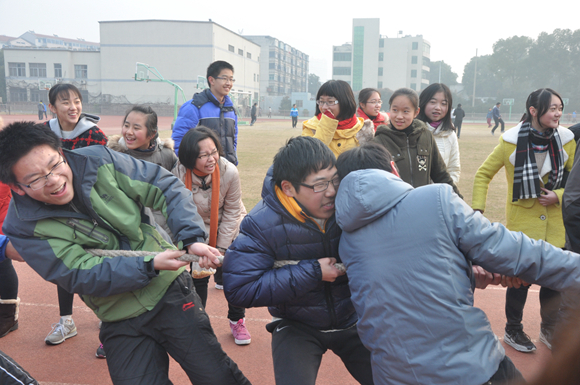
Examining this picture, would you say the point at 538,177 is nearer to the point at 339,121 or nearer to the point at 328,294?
the point at 339,121

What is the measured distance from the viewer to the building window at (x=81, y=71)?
52.2m

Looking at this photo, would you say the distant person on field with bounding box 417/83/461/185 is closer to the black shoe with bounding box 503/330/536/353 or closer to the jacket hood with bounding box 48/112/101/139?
the black shoe with bounding box 503/330/536/353

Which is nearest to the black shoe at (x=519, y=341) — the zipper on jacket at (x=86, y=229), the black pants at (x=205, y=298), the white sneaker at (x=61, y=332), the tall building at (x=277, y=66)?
the black pants at (x=205, y=298)

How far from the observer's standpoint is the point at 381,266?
1.66 meters

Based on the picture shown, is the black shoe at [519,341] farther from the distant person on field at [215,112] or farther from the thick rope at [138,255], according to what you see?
the distant person on field at [215,112]

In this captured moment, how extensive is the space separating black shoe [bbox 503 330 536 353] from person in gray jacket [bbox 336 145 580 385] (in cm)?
199

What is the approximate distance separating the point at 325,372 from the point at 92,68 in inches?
2229

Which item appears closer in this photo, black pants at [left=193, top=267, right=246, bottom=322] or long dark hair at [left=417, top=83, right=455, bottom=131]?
black pants at [left=193, top=267, right=246, bottom=322]

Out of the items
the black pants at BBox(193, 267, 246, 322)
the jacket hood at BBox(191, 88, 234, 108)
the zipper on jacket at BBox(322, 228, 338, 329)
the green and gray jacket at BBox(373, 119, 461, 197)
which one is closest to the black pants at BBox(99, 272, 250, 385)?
the zipper on jacket at BBox(322, 228, 338, 329)

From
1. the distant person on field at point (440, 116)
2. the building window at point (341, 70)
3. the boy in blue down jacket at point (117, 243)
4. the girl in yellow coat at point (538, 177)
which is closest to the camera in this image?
the boy in blue down jacket at point (117, 243)

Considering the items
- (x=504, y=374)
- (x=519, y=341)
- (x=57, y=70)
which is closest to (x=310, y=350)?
(x=504, y=374)

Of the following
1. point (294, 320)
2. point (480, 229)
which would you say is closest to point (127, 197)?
point (294, 320)

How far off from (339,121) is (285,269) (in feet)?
7.09

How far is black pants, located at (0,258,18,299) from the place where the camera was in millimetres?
3545
